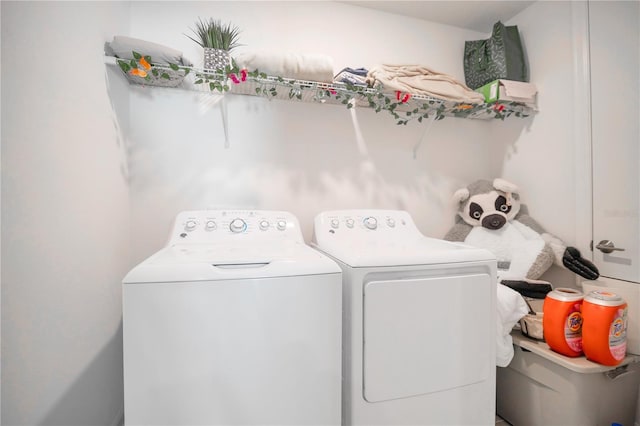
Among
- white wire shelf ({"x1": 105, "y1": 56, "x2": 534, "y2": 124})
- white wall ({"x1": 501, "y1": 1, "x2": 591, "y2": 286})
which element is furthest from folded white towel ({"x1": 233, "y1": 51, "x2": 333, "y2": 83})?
white wall ({"x1": 501, "y1": 1, "x2": 591, "y2": 286})

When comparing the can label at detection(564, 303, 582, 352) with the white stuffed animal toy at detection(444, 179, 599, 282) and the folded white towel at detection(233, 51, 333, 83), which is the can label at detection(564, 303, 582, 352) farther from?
the folded white towel at detection(233, 51, 333, 83)

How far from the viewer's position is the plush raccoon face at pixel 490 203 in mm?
1887

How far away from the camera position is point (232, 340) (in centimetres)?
94

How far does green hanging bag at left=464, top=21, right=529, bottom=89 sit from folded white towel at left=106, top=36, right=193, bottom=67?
190 cm

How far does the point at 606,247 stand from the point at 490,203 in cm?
61

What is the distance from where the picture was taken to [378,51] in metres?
2.07

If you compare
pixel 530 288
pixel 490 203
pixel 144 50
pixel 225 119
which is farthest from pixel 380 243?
pixel 144 50

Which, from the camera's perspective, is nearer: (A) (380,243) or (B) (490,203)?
(A) (380,243)

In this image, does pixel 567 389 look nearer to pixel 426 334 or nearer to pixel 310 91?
pixel 426 334

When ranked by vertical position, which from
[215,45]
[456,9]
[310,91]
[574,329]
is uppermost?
[456,9]

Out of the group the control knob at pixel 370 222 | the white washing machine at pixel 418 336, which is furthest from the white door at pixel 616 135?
the control knob at pixel 370 222

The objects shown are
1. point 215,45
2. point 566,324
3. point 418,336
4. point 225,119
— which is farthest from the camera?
point 225,119

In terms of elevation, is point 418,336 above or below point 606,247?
below

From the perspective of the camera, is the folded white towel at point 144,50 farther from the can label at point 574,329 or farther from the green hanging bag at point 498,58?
the can label at point 574,329
